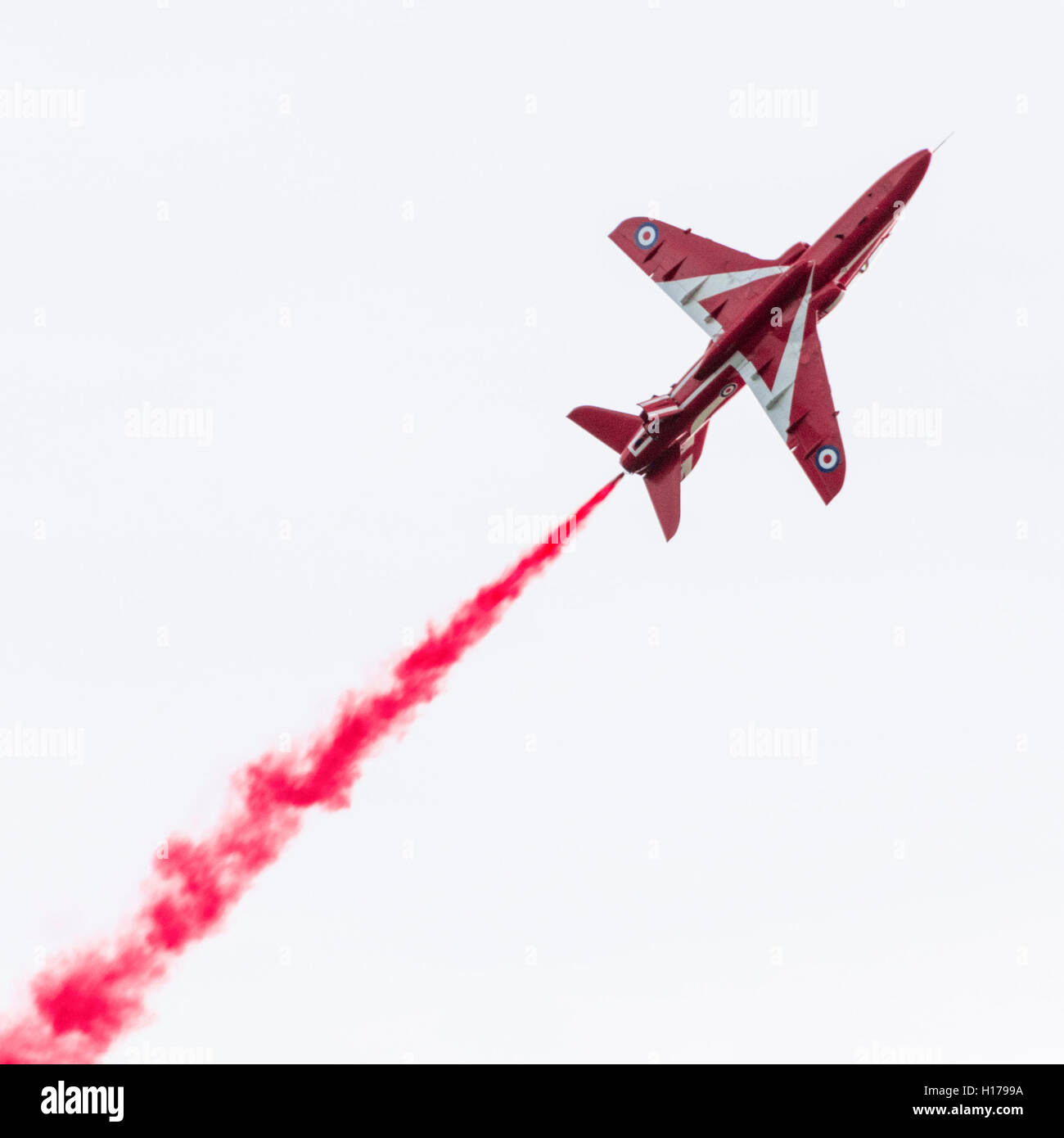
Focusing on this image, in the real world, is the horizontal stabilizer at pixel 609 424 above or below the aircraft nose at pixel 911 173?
below

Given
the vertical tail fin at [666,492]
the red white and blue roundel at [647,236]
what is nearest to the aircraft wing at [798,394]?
the vertical tail fin at [666,492]

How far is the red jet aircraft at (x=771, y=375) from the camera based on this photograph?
212 feet

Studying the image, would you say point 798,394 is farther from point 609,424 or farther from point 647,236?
point 647,236

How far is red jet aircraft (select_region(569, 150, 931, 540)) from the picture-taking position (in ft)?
212

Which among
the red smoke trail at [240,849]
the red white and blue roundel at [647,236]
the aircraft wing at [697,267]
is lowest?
the red smoke trail at [240,849]

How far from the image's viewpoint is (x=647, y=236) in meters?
70.2

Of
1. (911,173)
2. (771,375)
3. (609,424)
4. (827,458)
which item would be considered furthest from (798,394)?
(911,173)

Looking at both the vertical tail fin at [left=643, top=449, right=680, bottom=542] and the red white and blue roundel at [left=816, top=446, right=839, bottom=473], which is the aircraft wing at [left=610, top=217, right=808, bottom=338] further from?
the red white and blue roundel at [left=816, top=446, right=839, bottom=473]

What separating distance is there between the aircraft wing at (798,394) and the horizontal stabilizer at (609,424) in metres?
4.51

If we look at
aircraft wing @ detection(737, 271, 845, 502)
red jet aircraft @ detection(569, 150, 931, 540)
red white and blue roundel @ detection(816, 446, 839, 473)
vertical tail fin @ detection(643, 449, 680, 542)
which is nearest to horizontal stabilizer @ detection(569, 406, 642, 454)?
red jet aircraft @ detection(569, 150, 931, 540)

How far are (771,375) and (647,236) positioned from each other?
29.1ft

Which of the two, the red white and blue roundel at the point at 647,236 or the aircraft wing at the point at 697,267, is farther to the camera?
the red white and blue roundel at the point at 647,236

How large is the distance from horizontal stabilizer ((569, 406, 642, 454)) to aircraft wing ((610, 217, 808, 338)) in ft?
15.0

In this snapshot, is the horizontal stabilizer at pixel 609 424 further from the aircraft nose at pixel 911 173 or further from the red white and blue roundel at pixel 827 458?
the aircraft nose at pixel 911 173
